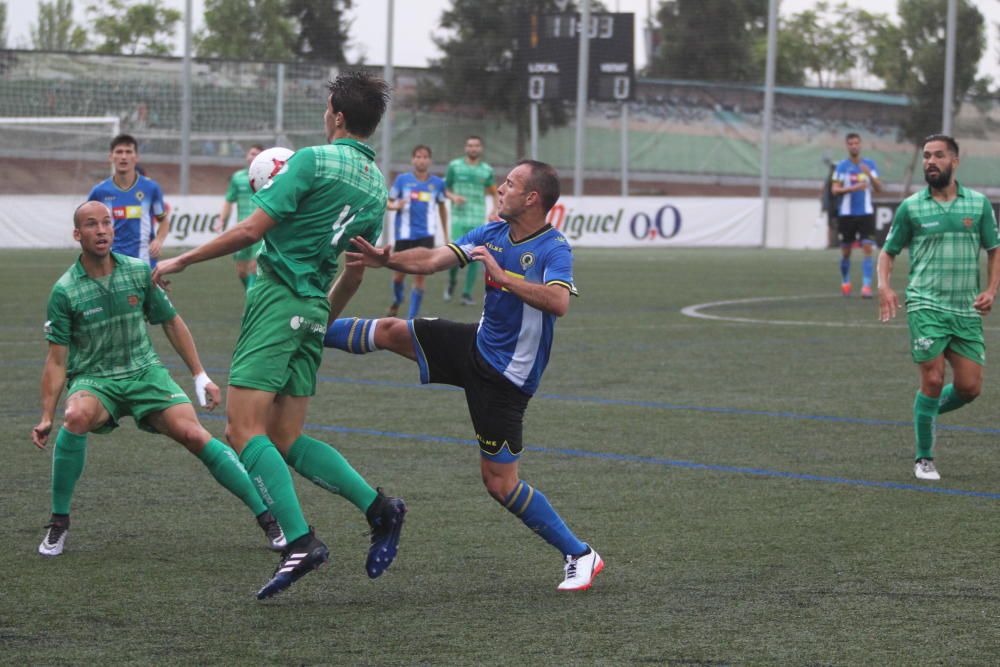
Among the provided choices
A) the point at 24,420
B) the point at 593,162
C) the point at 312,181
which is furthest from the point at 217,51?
the point at 312,181

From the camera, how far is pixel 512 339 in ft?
19.4

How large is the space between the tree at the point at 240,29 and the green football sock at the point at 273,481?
221ft

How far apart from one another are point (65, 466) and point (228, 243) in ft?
5.56

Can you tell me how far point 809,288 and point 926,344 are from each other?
15.4 m

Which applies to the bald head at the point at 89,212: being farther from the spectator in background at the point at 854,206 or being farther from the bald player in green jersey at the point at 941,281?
the spectator in background at the point at 854,206

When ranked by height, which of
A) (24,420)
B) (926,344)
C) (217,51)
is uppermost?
(217,51)

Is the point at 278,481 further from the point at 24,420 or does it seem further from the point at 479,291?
the point at 479,291

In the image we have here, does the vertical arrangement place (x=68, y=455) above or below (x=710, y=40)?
below

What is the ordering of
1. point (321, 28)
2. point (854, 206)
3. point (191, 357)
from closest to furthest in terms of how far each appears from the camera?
1. point (191, 357)
2. point (854, 206)
3. point (321, 28)

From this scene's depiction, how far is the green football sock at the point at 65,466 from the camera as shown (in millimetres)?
6402

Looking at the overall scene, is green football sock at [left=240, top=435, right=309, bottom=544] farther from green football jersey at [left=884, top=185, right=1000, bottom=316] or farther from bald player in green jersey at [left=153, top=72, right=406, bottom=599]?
green football jersey at [left=884, top=185, right=1000, bottom=316]

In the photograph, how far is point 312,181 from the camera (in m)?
5.63

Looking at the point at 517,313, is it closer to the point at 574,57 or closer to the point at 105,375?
the point at 105,375

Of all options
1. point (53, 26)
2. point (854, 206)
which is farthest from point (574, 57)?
point (53, 26)
